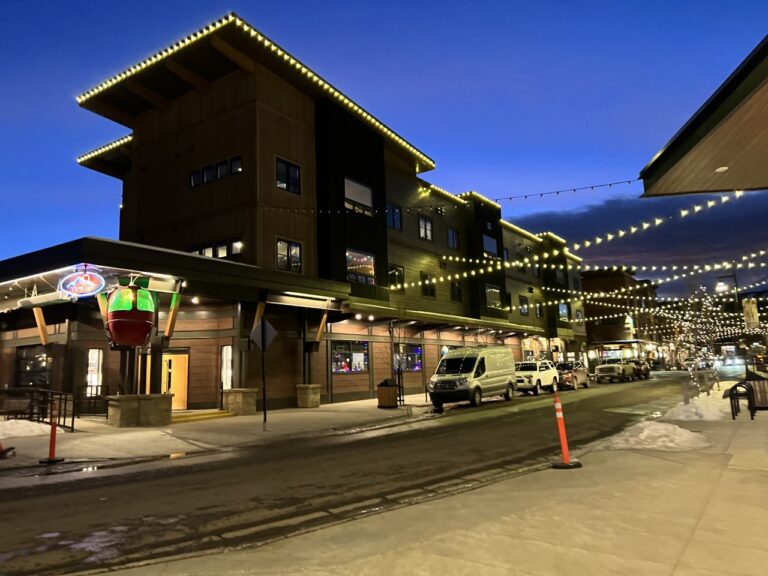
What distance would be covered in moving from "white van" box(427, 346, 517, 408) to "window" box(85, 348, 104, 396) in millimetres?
12609

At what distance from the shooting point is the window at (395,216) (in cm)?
3225

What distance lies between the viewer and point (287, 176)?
25.0 meters

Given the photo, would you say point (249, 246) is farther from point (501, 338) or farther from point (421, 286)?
point (501, 338)

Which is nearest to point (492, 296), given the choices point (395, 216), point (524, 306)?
point (524, 306)

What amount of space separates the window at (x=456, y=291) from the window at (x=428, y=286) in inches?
108

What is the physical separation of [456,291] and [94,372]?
2452 centimetres

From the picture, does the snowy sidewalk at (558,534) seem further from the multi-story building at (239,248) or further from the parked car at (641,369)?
the parked car at (641,369)

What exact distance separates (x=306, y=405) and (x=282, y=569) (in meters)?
18.5

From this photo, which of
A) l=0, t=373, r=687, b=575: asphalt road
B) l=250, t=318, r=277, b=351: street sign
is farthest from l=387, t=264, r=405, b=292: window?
l=0, t=373, r=687, b=575: asphalt road

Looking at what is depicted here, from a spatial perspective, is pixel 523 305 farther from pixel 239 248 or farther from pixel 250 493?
pixel 250 493

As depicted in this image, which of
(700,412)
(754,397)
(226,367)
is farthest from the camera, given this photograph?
(226,367)

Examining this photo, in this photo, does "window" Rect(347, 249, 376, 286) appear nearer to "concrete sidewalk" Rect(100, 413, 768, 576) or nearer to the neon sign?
the neon sign

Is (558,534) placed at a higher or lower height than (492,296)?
lower

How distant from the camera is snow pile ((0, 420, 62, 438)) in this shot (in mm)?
15041
